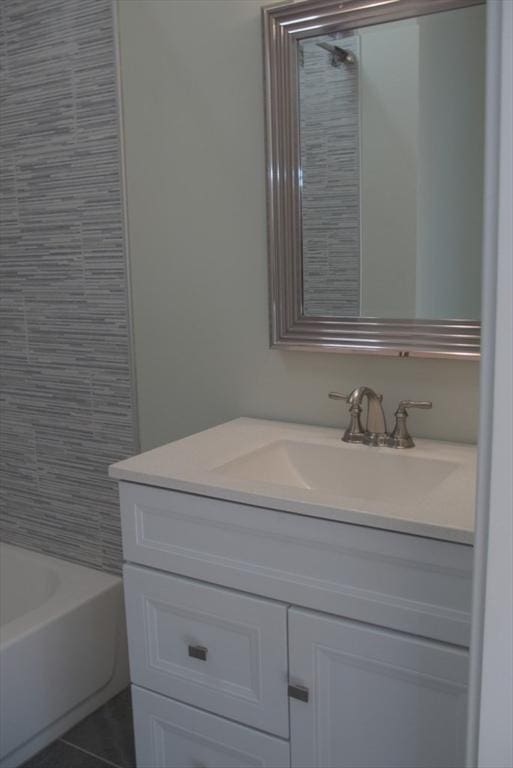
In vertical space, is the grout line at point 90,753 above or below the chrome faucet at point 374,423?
below

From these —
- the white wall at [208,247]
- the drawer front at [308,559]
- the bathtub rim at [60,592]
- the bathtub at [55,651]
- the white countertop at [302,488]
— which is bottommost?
the bathtub at [55,651]

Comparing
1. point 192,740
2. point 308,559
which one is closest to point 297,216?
point 308,559

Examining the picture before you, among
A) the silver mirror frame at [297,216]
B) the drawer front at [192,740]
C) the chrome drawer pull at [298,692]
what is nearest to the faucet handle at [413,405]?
the silver mirror frame at [297,216]

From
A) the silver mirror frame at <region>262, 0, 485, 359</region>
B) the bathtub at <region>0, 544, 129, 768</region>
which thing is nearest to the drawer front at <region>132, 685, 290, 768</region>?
the bathtub at <region>0, 544, 129, 768</region>

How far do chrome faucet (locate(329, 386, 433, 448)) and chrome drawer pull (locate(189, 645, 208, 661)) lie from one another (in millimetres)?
547

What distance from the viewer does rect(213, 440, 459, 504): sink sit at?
1594mm

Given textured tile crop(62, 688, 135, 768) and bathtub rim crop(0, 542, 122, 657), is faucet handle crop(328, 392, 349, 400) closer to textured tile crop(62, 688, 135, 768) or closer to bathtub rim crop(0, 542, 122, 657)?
bathtub rim crop(0, 542, 122, 657)

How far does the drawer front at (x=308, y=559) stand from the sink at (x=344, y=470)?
0.15 meters

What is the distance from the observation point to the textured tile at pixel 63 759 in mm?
1936

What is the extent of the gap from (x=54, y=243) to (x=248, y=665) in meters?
1.37

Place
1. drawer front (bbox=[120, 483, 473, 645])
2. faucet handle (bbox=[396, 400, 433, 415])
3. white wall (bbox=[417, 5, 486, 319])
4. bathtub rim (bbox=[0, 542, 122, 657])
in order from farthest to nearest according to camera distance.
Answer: bathtub rim (bbox=[0, 542, 122, 657]), faucet handle (bbox=[396, 400, 433, 415]), white wall (bbox=[417, 5, 486, 319]), drawer front (bbox=[120, 483, 473, 645])

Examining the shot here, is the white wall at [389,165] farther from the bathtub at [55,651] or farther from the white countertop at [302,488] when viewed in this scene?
the bathtub at [55,651]

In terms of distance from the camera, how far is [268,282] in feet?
6.11

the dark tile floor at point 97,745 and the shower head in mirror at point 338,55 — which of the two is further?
the dark tile floor at point 97,745
